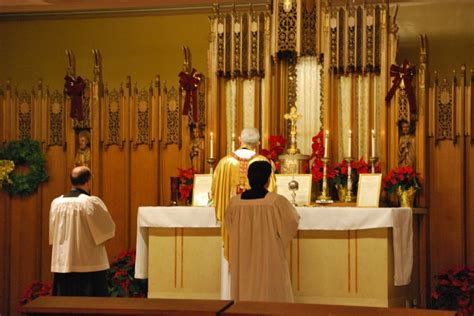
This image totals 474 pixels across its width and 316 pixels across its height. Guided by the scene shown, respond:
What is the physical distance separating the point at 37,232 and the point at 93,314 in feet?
27.0

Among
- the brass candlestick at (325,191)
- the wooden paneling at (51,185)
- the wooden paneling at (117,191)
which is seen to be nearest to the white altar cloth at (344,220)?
the brass candlestick at (325,191)

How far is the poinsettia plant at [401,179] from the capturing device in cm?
1041

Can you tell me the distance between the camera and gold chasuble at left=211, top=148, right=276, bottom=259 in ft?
30.3

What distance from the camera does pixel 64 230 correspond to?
8578 mm

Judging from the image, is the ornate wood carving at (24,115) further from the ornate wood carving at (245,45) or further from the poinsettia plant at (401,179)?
the poinsettia plant at (401,179)

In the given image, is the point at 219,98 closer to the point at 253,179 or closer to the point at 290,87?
the point at 290,87

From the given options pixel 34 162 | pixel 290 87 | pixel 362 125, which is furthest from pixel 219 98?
pixel 34 162

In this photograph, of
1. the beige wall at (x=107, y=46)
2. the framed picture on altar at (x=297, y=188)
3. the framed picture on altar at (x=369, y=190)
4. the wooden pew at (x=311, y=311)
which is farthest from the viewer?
the beige wall at (x=107, y=46)

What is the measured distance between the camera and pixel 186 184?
439 inches

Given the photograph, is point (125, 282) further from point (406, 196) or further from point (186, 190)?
point (406, 196)

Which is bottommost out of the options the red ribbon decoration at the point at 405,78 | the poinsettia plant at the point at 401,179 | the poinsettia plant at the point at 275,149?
the poinsettia plant at the point at 401,179

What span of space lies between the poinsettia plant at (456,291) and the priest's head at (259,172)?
13.2 ft

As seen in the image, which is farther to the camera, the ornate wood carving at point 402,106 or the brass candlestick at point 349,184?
the ornate wood carving at point 402,106

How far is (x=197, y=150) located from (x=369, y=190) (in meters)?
2.47
